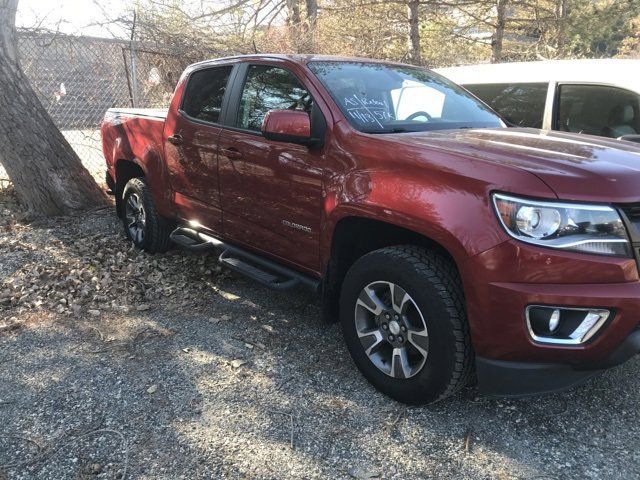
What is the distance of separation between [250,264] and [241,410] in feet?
4.07

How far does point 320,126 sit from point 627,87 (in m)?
3.29

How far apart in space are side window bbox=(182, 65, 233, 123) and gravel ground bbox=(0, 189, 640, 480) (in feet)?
4.99

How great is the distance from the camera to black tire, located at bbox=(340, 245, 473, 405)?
8.16 feet

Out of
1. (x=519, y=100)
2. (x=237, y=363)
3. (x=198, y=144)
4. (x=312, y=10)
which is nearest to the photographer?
(x=237, y=363)

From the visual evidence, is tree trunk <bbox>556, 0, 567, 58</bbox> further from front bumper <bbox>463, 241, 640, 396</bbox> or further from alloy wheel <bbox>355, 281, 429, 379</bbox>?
front bumper <bbox>463, 241, 640, 396</bbox>

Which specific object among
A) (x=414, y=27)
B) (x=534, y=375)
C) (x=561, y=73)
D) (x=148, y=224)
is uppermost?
(x=414, y=27)

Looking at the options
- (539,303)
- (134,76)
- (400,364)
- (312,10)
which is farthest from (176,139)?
(312,10)

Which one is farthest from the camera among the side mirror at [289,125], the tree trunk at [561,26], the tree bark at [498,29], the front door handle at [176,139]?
the tree trunk at [561,26]

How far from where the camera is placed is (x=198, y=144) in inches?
161

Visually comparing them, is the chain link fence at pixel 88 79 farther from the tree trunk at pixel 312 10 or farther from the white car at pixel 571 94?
the tree trunk at pixel 312 10

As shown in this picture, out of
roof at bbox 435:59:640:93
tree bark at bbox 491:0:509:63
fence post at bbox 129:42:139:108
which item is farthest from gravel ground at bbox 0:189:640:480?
tree bark at bbox 491:0:509:63

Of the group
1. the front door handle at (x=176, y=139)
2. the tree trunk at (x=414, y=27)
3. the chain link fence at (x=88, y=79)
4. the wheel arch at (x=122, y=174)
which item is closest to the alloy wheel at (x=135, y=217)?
the wheel arch at (x=122, y=174)

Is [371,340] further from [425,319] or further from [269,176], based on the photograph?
[269,176]

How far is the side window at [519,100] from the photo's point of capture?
542 centimetres
